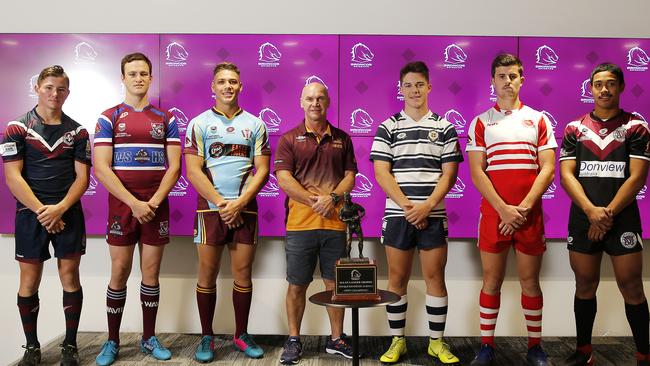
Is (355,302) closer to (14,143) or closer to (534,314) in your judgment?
(534,314)

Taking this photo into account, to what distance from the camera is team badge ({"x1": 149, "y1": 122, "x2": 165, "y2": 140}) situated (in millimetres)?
3275

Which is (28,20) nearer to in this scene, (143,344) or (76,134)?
(76,134)

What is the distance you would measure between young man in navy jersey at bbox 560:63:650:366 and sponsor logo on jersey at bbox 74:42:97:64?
324 cm

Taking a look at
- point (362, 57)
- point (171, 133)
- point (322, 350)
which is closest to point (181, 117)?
point (171, 133)

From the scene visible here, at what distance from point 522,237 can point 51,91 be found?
9.25 feet

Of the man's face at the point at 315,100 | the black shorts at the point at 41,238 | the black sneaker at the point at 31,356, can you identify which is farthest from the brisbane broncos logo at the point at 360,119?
the black sneaker at the point at 31,356

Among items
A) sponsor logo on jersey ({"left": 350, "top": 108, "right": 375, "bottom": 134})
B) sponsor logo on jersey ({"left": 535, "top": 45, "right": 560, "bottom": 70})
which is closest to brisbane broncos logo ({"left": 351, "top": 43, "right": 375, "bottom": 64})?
sponsor logo on jersey ({"left": 350, "top": 108, "right": 375, "bottom": 134})

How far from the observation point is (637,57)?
12.7ft

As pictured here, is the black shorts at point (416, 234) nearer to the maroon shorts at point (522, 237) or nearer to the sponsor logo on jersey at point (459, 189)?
the maroon shorts at point (522, 237)

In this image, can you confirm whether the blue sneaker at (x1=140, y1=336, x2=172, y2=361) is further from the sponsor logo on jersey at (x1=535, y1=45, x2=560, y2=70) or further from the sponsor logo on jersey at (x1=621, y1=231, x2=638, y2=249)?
the sponsor logo on jersey at (x1=535, y1=45, x2=560, y2=70)

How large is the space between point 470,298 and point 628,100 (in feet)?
5.82

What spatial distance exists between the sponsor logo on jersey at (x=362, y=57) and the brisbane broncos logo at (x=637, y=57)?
1799 mm

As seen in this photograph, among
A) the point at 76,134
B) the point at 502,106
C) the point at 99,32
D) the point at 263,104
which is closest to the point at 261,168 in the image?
the point at 263,104

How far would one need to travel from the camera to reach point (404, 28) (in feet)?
13.1
